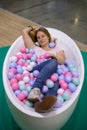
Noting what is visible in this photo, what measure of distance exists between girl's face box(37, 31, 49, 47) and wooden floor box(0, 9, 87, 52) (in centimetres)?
75

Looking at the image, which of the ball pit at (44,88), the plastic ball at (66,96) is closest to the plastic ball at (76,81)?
the ball pit at (44,88)

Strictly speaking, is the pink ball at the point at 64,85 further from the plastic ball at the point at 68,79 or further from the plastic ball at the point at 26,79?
the plastic ball at the point at 26,79

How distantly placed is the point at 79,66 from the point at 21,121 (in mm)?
431

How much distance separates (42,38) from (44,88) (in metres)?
0.39

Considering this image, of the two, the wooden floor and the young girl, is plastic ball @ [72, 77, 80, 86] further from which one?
the wooden floor

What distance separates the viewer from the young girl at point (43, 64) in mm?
1012

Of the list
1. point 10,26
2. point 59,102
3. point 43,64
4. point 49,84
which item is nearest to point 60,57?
point 43,64

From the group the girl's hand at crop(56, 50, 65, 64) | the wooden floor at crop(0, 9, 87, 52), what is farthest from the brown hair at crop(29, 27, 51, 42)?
the wooden floor at crop(0, 9, 87, 52)

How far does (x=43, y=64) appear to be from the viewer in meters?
1.32

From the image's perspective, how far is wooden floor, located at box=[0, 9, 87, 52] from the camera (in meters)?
2.26

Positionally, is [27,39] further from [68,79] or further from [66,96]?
[66,96]

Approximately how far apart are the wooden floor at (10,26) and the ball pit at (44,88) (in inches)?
29.3

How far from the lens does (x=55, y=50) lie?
4.92 ft

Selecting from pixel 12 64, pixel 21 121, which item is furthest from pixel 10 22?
pixel 21 121
